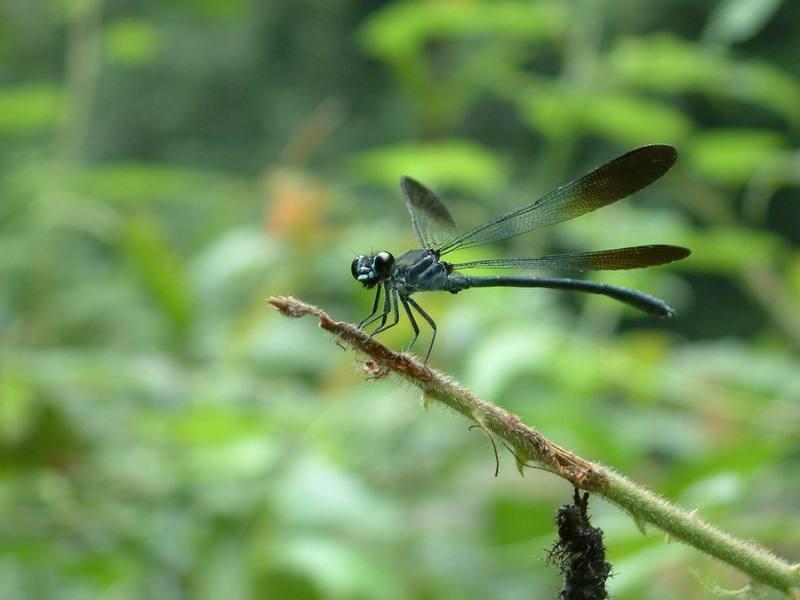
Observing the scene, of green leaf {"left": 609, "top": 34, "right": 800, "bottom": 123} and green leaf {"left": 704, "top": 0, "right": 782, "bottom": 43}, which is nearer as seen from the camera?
green leaf {"left": 704, "top": 0, "right": 782, "bottom": 43}

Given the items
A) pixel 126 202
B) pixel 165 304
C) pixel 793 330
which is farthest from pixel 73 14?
pixel 793 330

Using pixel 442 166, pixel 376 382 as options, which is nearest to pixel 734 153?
pixel 442 166

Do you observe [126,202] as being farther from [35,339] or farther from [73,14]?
[35,339]

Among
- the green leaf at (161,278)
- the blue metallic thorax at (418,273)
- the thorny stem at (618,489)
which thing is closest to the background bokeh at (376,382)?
the green leaf at (161,278)

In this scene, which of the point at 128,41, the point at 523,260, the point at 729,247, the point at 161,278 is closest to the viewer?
the point at 523,260

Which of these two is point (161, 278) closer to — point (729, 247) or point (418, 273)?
point (418, 273)

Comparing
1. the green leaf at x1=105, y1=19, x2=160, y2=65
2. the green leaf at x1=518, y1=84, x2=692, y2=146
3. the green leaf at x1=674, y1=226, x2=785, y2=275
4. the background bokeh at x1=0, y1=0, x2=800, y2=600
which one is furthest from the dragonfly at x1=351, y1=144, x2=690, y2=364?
the green leaf at x1=105, y1=19, x2=160, y2=65

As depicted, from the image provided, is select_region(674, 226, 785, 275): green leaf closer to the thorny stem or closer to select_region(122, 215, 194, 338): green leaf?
select_region(122, 215, 194, 338): green leaf
